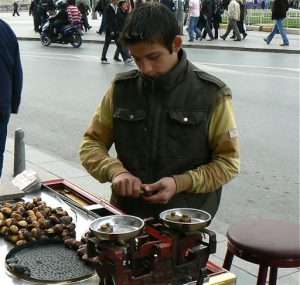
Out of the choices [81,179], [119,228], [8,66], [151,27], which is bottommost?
[81,179]

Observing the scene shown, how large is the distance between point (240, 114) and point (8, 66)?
522 cm

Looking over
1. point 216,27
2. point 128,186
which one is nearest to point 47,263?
point 128,186

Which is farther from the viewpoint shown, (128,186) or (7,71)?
(7,71)

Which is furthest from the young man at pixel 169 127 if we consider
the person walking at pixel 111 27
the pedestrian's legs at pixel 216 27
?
the pedestrian's legs at pixel 216 27

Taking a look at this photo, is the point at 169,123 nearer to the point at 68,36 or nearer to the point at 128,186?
the point at 128,186

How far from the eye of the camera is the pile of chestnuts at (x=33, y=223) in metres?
2.22

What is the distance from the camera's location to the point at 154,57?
85.4 inches

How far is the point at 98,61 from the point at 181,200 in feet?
45.5

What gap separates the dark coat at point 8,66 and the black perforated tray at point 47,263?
234 cm

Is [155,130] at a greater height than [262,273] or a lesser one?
greater

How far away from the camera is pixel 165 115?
2305mm

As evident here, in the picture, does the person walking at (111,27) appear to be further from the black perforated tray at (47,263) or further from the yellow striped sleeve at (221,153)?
the black perforated tray at (47,263)

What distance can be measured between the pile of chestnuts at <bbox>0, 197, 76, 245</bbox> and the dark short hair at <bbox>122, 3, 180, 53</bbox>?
78 centimetres

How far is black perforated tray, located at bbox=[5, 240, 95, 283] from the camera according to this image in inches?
76.0
